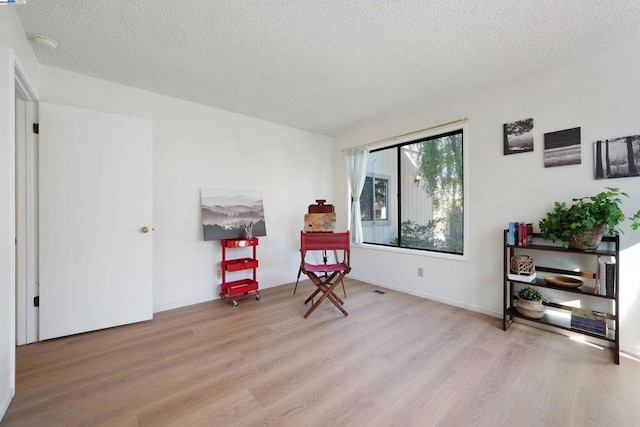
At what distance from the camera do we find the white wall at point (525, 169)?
84.4 inches

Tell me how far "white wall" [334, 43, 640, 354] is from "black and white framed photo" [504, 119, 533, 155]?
0.18ft

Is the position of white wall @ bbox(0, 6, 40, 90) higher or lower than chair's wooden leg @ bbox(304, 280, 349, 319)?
higher

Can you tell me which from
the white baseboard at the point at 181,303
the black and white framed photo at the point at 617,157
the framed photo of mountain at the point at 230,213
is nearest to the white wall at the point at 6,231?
the white baseboard at the point at 181,303

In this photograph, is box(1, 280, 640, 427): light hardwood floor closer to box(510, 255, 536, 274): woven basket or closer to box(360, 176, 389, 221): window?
box(510, 255, 536, 274): woven basket

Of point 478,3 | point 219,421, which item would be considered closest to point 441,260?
point 478,3

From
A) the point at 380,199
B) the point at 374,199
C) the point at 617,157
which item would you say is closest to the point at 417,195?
the point at 380,199

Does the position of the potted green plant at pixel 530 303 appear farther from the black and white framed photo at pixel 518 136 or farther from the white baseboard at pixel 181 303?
the white baseboard at pixel 181 303

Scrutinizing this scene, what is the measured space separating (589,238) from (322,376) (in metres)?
2.37

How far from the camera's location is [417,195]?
3.75 meters

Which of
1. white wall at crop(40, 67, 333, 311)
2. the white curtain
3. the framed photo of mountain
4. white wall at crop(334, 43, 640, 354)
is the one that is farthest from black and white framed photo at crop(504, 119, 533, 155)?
the framed photo of mountain

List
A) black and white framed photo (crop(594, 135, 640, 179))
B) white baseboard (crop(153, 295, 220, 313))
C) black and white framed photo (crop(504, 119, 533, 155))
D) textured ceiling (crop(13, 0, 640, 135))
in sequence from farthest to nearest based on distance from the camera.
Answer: white baseboard (crop(153, 295, 220, 313))
black and white framed photo (crop(504, 119, 533, 155))
black and white framed photo (crop(594, 135, 640, 179))
textured ceiling (crop(13, 0, 640, 135))

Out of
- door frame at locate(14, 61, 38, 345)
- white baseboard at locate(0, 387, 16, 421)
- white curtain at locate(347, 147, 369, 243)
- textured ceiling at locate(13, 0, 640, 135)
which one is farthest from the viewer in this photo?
white curtain at locate(347, 147, 369, 243)

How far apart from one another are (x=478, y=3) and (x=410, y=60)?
0.69 m

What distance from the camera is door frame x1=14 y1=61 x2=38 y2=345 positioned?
223 cm
